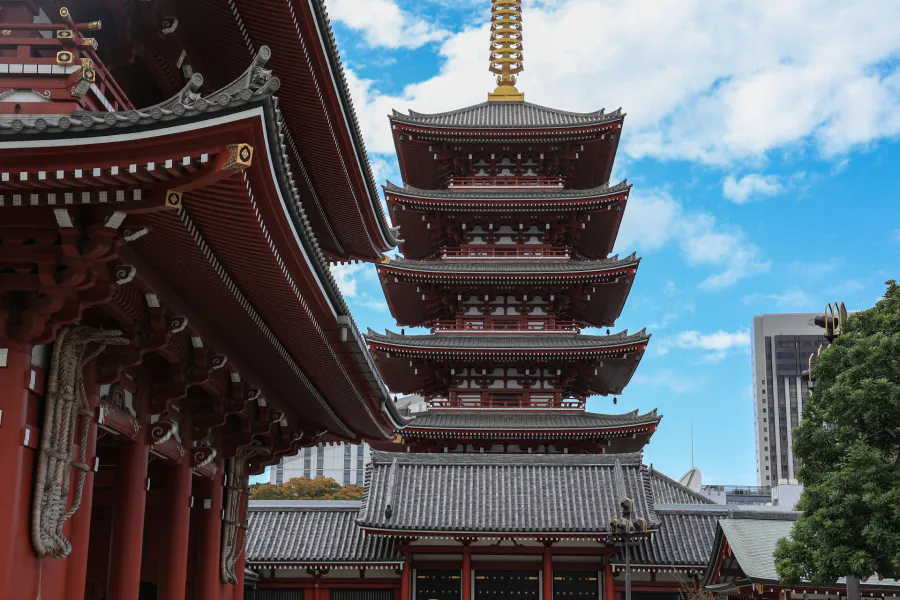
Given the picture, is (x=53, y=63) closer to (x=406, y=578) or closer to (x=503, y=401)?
(x=406, y=578)

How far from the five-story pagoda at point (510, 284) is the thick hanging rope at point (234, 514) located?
44.0 feet

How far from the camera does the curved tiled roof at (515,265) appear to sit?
33562mm

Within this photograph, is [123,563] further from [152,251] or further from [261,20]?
[261,20]

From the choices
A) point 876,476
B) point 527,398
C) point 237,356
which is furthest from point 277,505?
point 876,476

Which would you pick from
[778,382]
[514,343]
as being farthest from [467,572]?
[778,382]

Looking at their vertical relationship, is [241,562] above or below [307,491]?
below

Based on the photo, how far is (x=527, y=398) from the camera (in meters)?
34.0

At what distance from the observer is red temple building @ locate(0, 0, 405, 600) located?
752 centimetres

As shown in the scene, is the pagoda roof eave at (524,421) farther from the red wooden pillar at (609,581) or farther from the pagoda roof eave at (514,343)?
the red wooden pillar at (609,581)

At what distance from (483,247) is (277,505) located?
12.5 metres

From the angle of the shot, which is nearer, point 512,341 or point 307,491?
point 512,341

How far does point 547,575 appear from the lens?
26859 mm

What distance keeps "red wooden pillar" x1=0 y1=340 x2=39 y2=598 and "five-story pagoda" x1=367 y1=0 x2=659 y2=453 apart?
2378 centimetres

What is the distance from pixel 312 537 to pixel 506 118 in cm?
1867
